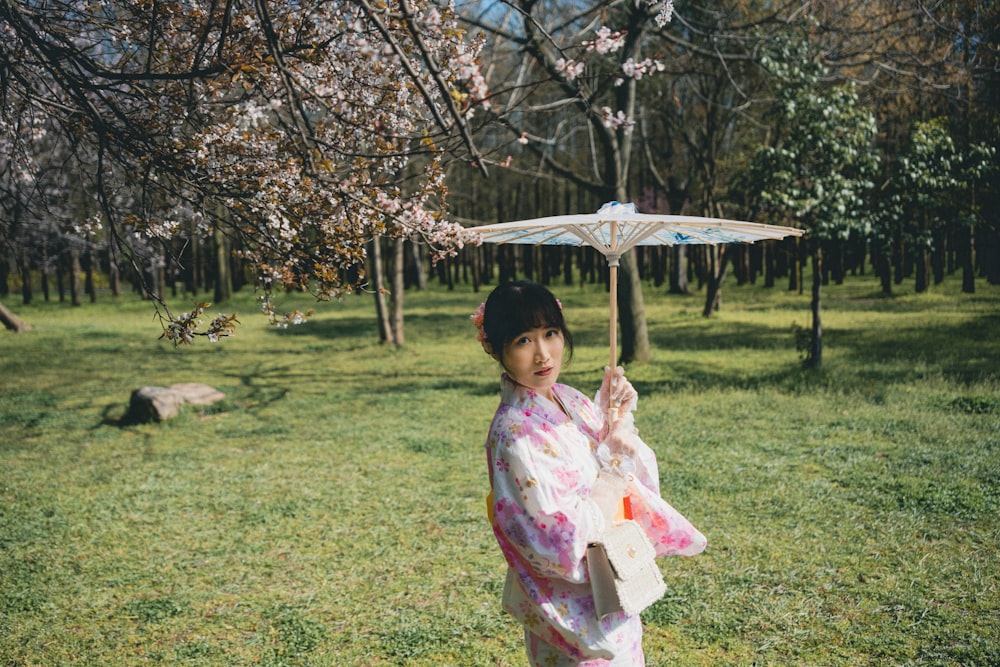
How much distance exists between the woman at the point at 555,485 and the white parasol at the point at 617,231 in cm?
32

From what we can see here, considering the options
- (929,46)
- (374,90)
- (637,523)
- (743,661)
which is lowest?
(743,661)

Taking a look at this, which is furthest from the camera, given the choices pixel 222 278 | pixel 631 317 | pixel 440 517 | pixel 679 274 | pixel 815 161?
pixel 222 278

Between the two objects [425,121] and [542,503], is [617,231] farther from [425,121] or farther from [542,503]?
[425,121]

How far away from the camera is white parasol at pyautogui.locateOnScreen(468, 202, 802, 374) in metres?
2.71

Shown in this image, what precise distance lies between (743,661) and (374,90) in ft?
12.2

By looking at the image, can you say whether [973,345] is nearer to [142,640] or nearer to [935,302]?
[935,302]

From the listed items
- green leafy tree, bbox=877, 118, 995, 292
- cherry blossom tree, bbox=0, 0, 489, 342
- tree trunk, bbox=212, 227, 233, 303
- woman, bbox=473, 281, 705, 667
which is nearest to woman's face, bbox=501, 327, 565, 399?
woman, bbox=473, 281, 705, 667

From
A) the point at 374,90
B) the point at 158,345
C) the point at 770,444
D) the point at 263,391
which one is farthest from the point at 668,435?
the point at 158,345

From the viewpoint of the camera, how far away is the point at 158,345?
57.5 feet

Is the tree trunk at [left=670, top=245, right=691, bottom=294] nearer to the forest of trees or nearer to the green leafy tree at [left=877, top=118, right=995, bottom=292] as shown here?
the forest of trees

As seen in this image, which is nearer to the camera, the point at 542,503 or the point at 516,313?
the point at 542,503

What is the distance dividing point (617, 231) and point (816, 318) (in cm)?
866

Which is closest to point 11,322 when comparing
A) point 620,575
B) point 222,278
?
point 222,278

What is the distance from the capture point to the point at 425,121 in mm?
4129
